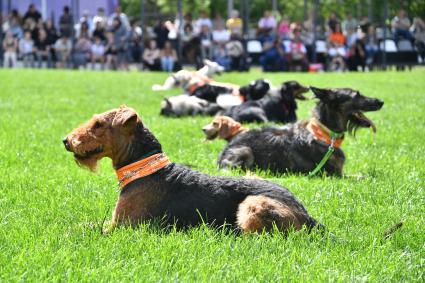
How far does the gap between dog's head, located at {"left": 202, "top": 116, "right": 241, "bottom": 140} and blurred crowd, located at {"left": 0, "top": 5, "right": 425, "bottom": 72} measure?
21.2 m

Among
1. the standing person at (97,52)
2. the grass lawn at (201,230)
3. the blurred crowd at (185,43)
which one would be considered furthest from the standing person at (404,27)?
the grass lawn at (201,230)

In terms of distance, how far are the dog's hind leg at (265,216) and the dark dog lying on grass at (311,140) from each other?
295 centimetres

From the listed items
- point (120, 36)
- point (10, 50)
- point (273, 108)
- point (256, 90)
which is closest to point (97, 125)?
point (273, 108)

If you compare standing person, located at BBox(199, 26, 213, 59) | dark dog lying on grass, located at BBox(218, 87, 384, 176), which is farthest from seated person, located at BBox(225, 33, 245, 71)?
dark dog lying on grass, located at BBox(218, 87, 384, 176)

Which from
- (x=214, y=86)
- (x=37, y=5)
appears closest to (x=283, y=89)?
(x=214, y=86)

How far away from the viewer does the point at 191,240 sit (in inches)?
176

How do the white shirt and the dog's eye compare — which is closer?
the dog's eye

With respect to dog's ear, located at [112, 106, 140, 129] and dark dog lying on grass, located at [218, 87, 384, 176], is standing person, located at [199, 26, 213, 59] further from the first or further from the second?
dog's ear, located at [112, 106, 140, 129]

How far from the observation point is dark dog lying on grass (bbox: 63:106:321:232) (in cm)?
480

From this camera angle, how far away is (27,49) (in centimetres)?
3103

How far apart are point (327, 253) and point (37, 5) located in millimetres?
35327

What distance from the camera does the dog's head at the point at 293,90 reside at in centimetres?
1124

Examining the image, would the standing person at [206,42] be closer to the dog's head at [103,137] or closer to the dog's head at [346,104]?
the dog's head at [346,104]

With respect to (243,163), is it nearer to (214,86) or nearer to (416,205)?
(416,205)
